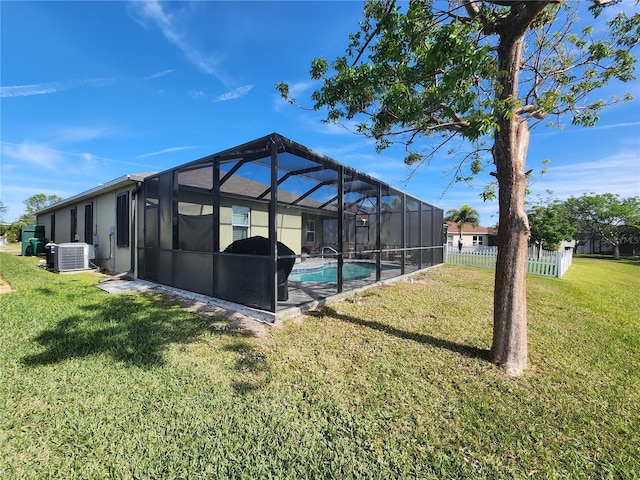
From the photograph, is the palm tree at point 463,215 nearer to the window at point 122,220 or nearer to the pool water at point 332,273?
the pool water at point 332,273

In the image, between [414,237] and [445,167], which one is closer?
[445,167]

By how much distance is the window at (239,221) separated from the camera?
9.87 m

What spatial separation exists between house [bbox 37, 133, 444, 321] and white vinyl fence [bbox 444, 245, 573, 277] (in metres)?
2.10

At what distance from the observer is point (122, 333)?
3.80m

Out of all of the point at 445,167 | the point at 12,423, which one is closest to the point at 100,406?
the point at 12,423

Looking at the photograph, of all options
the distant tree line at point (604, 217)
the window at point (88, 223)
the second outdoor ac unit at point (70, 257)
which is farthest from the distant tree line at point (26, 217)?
the distant tree line at point (604, 217)

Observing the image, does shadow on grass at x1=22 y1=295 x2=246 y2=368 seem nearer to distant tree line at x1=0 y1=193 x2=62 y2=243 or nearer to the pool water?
the pool water

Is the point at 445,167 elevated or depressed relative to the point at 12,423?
elevated

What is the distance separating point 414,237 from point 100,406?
9.63 meters

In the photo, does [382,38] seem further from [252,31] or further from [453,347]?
[252,31]

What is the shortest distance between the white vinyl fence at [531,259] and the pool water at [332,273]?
13.2 ft

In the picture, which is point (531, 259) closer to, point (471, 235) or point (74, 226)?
point (74, 226)

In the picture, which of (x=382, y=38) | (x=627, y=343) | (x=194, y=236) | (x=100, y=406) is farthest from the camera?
(x=194, y=236)

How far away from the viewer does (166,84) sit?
897 cm
